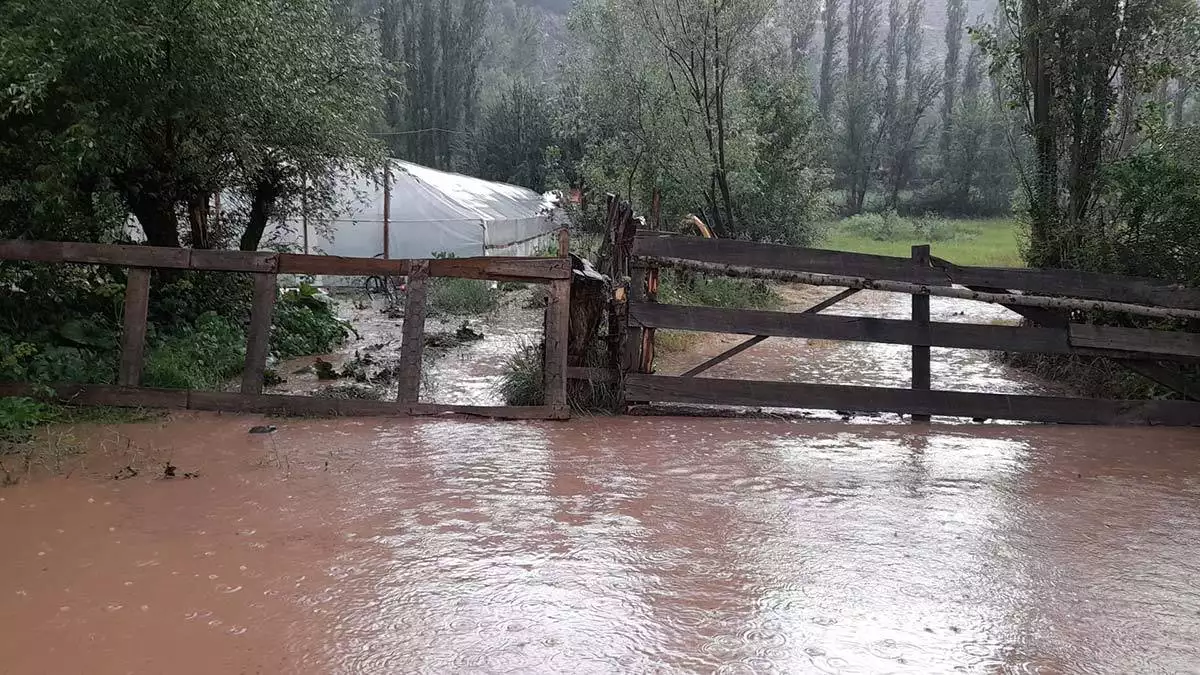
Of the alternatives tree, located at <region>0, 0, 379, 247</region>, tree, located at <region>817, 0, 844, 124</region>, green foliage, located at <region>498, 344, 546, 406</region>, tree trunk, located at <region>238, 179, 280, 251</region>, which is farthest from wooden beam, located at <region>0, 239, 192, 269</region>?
tree, located at <region>817, 0, 844, 124</region>

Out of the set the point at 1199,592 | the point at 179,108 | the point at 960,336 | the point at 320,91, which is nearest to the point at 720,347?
the point at 960,336

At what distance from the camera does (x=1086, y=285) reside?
26.6 ft

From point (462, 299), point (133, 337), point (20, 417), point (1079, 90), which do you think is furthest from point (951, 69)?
point (20, 417)

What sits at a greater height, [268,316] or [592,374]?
[268,316]

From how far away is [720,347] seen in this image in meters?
12.6

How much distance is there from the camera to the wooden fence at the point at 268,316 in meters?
7.38

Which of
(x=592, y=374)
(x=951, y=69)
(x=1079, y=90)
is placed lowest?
(x=592, y=374)

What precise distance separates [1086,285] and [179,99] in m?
8.99

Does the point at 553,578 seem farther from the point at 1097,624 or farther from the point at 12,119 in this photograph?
the point at 12,119

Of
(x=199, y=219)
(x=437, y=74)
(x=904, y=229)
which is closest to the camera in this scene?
(x=199, y=219)

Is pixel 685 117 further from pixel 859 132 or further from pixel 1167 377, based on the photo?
pixel 859 132

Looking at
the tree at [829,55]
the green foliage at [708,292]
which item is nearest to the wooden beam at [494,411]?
the green foliage at [708,292]

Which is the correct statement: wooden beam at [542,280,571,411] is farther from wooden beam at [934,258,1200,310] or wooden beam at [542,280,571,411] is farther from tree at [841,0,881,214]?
tree at [841,0,881,214]

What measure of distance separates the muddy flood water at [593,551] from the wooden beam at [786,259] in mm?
1528
